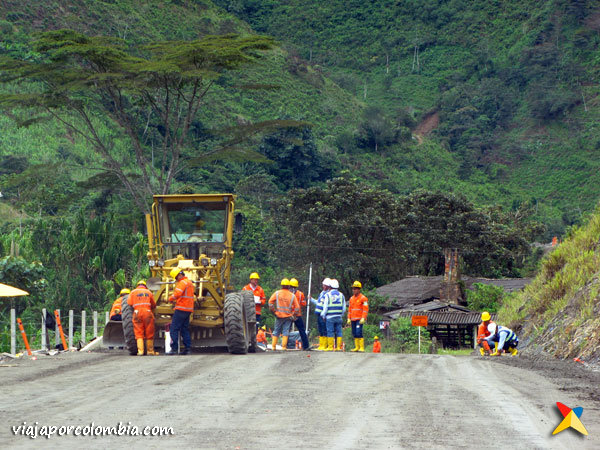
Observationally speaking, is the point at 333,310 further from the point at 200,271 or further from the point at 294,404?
the point at 294,404

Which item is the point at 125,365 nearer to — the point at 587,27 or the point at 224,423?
the point at 224,423

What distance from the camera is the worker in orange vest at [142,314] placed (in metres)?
17.2

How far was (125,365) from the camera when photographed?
14.8 m

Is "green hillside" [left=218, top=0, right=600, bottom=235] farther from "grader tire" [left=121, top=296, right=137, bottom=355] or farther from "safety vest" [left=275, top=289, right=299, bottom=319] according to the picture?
"grader tire" [left=121, top=296, right=137, bottom=355]

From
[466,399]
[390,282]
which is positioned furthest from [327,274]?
[466,399]

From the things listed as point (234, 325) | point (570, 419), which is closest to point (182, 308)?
point (234, 325)

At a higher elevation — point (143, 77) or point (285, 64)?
point (285, 64)

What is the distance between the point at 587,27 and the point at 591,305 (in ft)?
398

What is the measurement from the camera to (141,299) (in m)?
17.2

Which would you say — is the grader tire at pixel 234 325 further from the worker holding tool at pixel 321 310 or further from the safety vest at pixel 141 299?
the worker holding tool at pixel 321 310

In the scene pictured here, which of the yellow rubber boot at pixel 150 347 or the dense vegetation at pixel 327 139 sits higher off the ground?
the dense vegetation at pixel 327 139

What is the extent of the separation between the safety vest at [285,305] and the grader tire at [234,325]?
2437mm

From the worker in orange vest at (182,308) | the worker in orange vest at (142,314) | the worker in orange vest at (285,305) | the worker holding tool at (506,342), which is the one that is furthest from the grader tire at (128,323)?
the worker holding tool at (506,342)

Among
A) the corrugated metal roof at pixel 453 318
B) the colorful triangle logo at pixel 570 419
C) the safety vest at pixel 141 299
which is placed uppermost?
the safety vest at pixel 141 299
